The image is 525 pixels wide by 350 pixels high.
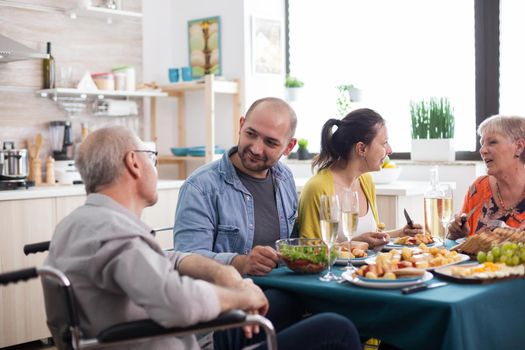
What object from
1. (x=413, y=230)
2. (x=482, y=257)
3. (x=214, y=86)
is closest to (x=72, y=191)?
(x=214, y=86)

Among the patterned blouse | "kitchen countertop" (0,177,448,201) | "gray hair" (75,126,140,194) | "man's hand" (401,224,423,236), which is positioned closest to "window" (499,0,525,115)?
"kitchen countertop" (0,177,448,201)

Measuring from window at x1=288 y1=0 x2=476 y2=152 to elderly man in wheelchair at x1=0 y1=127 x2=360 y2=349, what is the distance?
312cm

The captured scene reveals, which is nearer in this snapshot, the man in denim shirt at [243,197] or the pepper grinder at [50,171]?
the man in denim shirt at [243,197]

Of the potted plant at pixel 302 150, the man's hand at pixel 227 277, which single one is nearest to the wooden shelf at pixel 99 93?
the potted plant at pixel 302 150

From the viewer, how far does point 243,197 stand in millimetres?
2654

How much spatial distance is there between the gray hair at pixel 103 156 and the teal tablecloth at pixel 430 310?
610 millimetres

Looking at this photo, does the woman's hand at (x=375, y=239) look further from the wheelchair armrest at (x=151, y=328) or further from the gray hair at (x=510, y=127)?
the wheelchair armrest at (x=151, y=328)

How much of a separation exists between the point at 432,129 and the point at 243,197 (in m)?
2.30

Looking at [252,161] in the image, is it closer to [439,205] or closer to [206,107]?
[439,205]

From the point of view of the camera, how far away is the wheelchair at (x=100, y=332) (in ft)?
5.16

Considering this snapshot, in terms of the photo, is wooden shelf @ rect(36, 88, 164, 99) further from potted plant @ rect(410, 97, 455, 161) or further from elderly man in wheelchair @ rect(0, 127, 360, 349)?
elderly man in wheelchair @ rect(0, 127, 360, 349)

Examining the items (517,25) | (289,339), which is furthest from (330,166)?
(517,25)

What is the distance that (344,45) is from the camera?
5352 mm

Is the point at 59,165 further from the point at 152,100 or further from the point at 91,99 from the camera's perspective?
the point at 152,100
